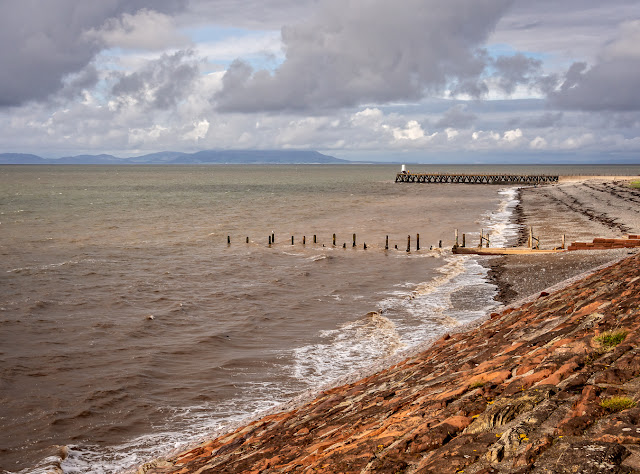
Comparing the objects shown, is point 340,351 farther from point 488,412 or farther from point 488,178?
point 488,178

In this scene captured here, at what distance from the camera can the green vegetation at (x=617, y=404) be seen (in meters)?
5.15

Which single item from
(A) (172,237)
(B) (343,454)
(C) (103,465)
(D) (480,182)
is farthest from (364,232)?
(D) (480,182)

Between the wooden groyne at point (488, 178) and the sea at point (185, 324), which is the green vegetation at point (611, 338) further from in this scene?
the wooden groyne at point (488, 178)

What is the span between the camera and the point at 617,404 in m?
5.19

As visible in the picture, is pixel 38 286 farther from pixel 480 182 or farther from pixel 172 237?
pixel 480 182

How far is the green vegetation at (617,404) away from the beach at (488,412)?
0.06m

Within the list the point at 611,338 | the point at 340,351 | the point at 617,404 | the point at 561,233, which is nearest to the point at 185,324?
the point at 340,351

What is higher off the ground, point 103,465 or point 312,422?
point 312,422

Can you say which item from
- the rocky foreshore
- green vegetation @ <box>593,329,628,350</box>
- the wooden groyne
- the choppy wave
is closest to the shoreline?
the choppy wave

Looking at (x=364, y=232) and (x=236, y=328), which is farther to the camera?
(x=364, y=232)

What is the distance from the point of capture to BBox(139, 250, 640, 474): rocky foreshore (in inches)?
190

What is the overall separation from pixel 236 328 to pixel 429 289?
29.2 feet

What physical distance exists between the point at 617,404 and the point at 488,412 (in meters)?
1.21

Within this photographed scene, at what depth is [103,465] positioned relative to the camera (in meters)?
10.6
